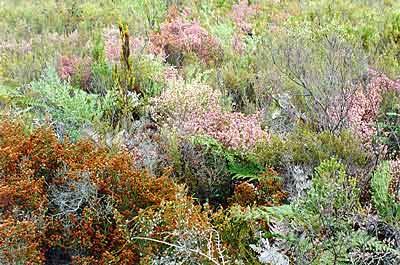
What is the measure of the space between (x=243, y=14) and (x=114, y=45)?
2294 millimetres

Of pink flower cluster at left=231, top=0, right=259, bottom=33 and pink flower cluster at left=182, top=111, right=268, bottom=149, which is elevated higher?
pink flower cluster at left=231, top=0, right=259, bottom=33

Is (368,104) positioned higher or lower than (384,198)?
higher

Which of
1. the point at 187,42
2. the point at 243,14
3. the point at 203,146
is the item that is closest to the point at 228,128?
the point at 203,146

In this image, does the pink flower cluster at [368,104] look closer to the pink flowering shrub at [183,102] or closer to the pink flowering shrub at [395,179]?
the pink flowering shrub at [395,179]

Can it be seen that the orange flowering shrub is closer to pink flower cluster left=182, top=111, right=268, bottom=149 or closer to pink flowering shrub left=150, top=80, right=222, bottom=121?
pink flower cluster left=182, top=111, right=268, bottom=149

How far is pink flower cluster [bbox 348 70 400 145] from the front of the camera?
458cm

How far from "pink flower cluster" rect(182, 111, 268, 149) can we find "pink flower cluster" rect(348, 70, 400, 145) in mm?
704

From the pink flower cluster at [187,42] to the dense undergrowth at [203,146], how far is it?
21 mm

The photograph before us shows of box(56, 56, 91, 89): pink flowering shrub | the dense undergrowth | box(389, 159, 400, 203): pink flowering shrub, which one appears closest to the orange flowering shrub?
the dense undergrowth

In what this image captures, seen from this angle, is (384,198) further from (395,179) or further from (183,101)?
(183,101)

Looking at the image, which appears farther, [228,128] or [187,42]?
[187,42]

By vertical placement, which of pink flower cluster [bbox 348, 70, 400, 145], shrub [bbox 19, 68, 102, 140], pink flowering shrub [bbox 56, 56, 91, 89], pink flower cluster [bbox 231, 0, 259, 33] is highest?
pink flower cluster [bbox 348, 70, 400, 145]

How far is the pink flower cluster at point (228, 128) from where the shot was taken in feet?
15.1

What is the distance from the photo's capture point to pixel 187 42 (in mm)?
6996
